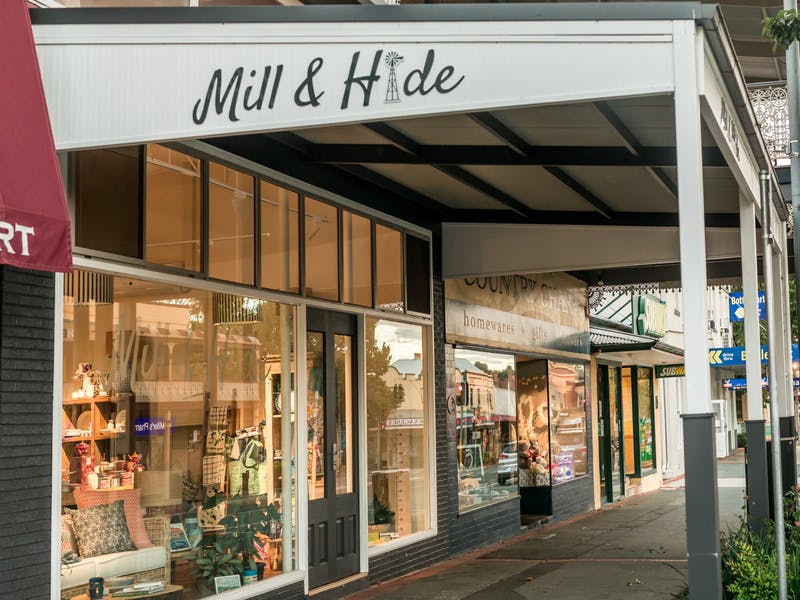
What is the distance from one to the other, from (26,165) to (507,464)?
11.0 meters

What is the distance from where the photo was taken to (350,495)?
1105 centimetres

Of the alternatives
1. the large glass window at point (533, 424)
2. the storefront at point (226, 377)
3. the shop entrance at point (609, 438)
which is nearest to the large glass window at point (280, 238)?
the storefront at point (226, 377)

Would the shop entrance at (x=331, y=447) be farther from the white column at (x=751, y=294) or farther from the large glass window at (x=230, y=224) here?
the white column at (x=751, y=294)

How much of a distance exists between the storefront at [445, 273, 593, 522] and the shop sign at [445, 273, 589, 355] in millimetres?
15

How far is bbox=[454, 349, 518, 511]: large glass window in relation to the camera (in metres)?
14.0

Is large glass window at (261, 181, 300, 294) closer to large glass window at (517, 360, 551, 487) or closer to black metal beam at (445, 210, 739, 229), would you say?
black metal beam at (445, 210, 739, 229)

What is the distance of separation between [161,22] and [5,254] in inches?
72.3

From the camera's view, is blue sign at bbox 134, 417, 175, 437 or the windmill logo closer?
the windmill logo

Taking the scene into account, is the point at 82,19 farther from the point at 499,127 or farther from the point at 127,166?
the point at 499,127

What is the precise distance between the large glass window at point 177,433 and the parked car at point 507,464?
5.97 metres

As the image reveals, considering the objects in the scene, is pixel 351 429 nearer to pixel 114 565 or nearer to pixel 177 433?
pixel 177 433

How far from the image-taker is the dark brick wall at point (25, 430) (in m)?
6.50

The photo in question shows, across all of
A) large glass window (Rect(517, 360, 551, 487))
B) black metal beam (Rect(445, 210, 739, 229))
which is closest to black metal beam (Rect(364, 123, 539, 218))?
black metal beam (Rect(445, 210, 739, 229))

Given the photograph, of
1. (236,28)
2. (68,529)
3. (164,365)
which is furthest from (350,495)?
(236,28)
